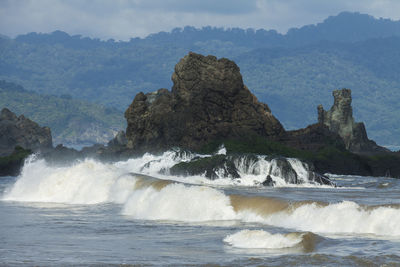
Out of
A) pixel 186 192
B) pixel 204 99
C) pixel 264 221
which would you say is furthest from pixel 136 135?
pixel 264 221

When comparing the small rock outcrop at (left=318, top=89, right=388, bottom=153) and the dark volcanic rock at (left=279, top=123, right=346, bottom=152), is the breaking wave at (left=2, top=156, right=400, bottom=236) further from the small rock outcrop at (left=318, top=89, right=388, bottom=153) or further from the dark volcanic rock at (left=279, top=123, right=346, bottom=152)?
the small rock outcrop at (left=318, top=89, right=388, bottom=153)

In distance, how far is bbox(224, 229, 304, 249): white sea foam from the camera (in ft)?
69.8

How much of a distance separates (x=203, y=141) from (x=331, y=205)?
131 ft

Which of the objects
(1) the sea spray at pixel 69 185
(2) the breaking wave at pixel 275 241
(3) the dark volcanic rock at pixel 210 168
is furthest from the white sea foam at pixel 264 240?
(3) the dark volcanic rock at pixel 210 168

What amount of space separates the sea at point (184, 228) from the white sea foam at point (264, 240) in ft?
0.10

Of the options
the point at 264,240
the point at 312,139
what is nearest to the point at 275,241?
the point at 264,240

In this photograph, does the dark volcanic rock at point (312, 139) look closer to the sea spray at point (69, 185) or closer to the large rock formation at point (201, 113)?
the large rock formation at point (201, 113)

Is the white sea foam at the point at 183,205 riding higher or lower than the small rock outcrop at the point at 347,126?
lower

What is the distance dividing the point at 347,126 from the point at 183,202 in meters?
67.7

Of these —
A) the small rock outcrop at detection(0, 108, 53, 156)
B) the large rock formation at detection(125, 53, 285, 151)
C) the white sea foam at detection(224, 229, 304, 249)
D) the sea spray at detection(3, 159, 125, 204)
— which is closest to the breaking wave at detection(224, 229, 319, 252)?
the white sea foam at detection(224, 229, 304, 249)

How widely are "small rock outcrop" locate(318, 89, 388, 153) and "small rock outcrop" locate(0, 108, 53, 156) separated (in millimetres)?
38989

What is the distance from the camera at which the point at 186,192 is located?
110 feet

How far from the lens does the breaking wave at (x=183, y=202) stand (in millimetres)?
25359

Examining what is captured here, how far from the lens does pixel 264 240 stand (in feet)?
71.6
